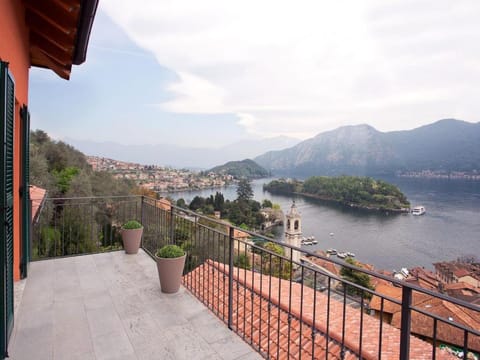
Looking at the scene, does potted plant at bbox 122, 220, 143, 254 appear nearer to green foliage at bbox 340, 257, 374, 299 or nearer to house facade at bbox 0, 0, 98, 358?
house facade at bbox 0, 0, 98, 358

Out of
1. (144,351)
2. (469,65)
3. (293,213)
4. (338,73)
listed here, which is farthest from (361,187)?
(144,351)

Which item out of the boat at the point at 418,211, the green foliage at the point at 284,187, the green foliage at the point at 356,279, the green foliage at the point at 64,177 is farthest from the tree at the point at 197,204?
the boat at the point at 418,211

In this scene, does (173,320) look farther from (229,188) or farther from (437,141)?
(437,141)

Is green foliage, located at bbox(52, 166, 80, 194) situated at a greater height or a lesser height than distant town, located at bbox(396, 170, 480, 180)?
lesser

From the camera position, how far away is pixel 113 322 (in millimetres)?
2963

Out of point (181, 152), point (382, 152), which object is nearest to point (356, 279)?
Result: point (181, 152)

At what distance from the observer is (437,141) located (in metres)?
116

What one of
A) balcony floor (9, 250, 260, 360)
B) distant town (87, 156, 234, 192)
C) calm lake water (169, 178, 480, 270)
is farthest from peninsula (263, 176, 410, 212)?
balcony floor (9, 250, 260, 360)

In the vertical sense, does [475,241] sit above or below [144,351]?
below

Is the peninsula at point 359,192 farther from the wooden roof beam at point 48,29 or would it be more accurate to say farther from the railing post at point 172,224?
the wooden roof beam at point 48,29

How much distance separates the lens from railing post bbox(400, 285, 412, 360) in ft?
4.75

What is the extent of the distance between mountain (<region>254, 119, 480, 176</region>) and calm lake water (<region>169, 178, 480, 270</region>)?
2896 cm

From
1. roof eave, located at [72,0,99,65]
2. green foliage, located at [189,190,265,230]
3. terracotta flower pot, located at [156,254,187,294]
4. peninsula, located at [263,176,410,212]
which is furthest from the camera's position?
peninsula, located at [263,176,410,212]

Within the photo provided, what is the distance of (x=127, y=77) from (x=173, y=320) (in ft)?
61.2
